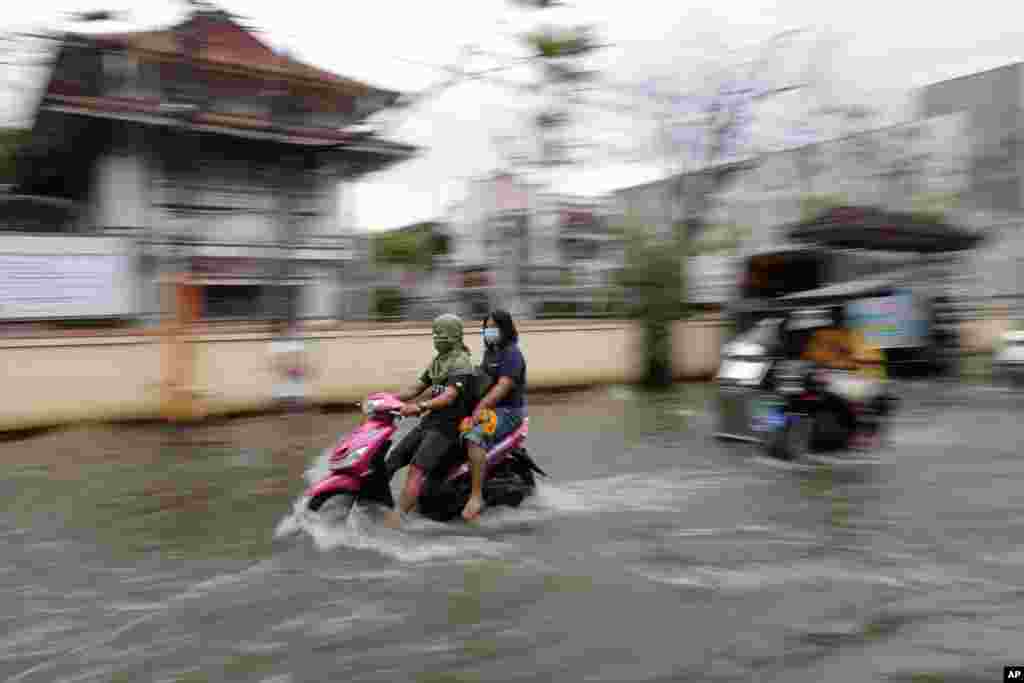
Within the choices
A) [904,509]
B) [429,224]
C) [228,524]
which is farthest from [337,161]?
[904,509]

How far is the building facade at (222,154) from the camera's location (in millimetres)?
15844

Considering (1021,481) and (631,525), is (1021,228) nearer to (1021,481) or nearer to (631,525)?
(1021,481)

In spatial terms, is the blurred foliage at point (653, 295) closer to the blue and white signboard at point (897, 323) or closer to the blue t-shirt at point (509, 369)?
the blue and white signboard at point (897, 323)

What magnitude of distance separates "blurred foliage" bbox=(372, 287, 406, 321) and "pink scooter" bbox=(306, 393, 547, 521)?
28.9 feet

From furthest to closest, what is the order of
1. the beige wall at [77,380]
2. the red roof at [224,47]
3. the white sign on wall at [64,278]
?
1. the red roof at [224,47]
2. the white sign on wall at [64,278]
3. the beige wall at [77,380]

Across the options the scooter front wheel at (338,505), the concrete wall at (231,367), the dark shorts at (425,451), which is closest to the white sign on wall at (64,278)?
the concrete wall at (231,367)

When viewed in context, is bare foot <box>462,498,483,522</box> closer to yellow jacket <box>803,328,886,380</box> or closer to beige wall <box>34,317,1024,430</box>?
yellow jacket <box>803,328,886,380</box>

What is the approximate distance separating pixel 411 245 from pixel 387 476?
21.2 meters

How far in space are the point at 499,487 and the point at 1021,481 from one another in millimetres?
4526

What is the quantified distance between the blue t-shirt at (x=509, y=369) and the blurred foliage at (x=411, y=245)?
15.9m

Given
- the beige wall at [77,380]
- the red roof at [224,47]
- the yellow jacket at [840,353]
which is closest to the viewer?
the yellow jacket at [840,353]

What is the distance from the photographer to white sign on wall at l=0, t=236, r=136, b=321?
41.0 ft

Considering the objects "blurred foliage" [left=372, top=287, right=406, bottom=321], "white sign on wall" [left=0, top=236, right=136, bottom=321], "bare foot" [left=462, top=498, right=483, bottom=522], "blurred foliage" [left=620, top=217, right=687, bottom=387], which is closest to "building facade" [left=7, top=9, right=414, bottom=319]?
"blurred foliage" [left=372, top=287, right=406, bottom=321]

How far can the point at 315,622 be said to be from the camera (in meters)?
5.03
